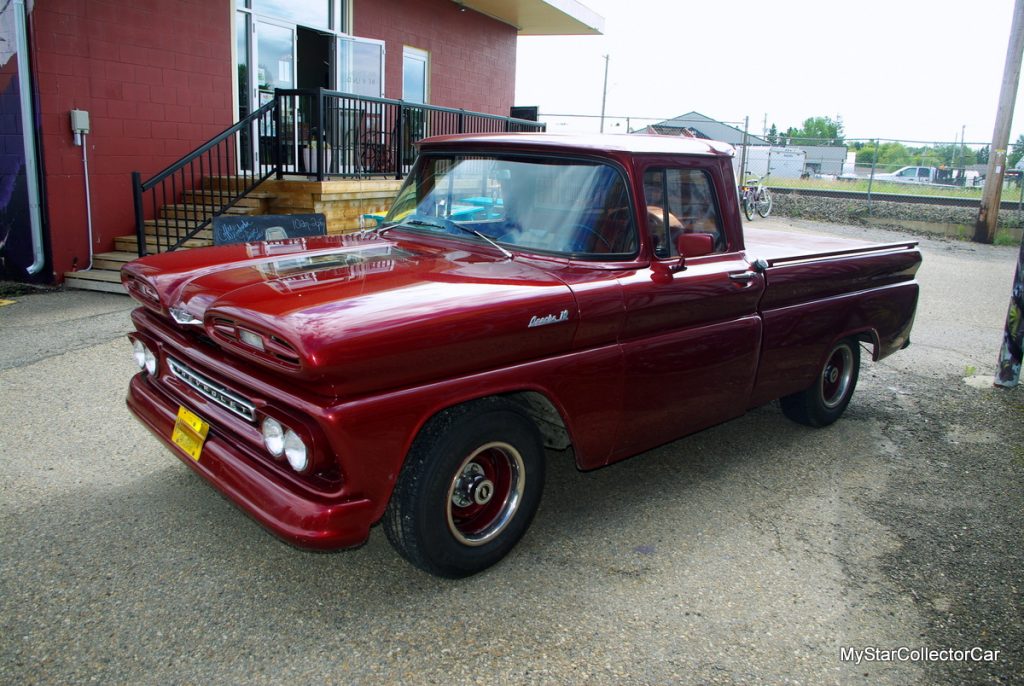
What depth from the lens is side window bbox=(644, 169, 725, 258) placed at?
3.72m

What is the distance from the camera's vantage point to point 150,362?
3.57 m

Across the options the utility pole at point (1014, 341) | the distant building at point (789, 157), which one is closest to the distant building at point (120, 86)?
the utility pole at point (1014, 341)

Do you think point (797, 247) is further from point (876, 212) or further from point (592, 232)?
point (876, 212)

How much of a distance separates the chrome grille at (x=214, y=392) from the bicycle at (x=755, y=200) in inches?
652

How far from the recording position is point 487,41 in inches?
658

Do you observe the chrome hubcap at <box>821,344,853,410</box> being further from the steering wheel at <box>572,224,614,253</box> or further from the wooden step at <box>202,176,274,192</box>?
the wooden step at <box>202,176,274,192</box>

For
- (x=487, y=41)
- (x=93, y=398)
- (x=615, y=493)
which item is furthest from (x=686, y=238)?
(x=487, y=41)

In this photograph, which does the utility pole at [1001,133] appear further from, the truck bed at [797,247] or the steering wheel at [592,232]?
the steering wheel at [592,232]

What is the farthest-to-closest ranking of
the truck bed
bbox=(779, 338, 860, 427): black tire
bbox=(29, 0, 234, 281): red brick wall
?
bbox=(29, 0, 234, 281): red brick wall, bbox=(779, 338, 860, 427): black tire, the truck bed

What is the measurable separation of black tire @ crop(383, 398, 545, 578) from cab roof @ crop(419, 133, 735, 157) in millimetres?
1346

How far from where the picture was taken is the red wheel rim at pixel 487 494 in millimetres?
3125

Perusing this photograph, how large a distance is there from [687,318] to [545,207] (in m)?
0.88

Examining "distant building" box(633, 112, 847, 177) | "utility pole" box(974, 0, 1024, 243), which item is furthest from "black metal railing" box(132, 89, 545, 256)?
"distant building" box(633, 112, 847, 177)

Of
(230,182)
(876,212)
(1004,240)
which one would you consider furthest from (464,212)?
(876,212)
